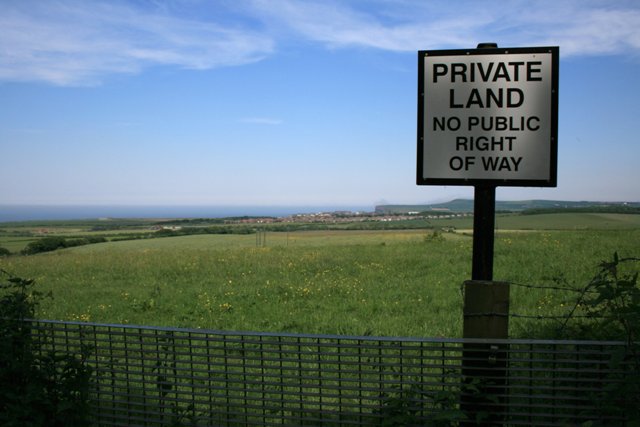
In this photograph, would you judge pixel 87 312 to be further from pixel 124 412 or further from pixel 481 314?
pixel 481 314

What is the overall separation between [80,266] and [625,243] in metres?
18.8

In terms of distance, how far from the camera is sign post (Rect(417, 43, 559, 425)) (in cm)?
333

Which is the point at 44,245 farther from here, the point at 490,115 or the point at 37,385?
the point at 490,115

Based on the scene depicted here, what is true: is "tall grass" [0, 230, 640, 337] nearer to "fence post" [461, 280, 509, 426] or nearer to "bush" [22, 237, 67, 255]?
"fence post" [461, 280, 509, 426]

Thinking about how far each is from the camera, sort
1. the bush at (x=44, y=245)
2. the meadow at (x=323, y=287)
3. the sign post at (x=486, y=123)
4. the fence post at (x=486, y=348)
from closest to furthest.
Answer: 1. the fence post at (x=486, y=348)
2. the sign post at (x=486, y=123)
3. the meadow at (x=323, y=287)
4. the bush at (x=44, y=245)

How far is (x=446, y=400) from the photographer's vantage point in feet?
10.1

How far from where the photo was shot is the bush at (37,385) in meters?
3.41

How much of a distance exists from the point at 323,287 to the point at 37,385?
8746 mm

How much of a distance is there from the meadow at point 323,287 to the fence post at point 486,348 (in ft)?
11.2

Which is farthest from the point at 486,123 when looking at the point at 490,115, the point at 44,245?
the point at 44,245

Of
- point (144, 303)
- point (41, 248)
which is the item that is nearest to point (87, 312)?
point (144, 303)

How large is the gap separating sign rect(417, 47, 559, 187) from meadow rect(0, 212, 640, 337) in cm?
337

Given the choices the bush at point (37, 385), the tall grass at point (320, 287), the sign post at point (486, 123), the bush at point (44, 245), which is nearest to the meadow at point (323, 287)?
the tall grass at point (320, 287)

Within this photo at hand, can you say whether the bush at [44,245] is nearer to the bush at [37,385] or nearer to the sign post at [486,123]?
the bush at [37,385]
